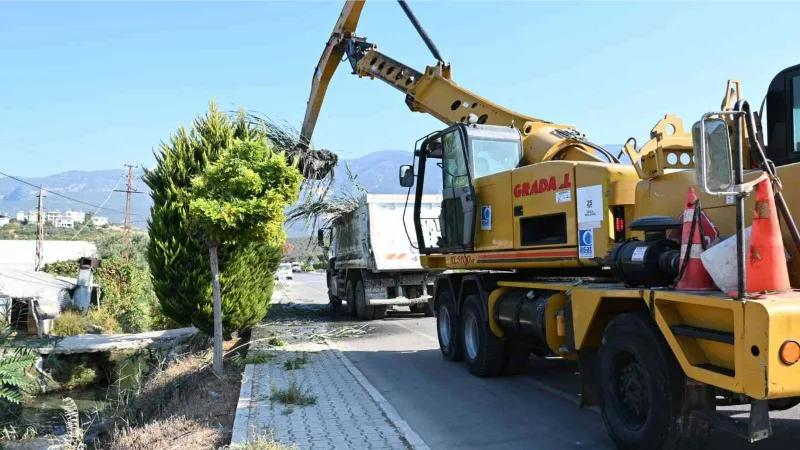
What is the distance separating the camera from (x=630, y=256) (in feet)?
16.3

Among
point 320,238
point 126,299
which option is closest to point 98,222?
point 126,299

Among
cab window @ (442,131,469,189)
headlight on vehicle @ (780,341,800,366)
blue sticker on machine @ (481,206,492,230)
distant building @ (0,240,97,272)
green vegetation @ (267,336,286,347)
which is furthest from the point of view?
distant building @ (0,240,97,272)

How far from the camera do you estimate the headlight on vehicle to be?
353 cm

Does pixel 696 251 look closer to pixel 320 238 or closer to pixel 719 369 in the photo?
pixel 719 369

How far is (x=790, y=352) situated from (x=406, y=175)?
6.17 m

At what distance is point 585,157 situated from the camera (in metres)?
7.79

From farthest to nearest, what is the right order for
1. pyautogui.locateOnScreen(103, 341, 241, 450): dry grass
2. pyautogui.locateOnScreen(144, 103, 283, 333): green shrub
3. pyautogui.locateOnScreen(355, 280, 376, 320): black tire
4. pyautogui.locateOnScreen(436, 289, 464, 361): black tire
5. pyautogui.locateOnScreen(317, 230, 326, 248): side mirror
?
1. pyautogui.locateOnScreen(317, 230, 326, 248): side mirror
2. pyautogui.locateOnScreen(355, 280, 376, 320): black tire
3. pyautogui.locateOnScreen(144, 103, 283, 333): green shrub
4. pyautogui.locateOnScreen(436, 289, 464, 361): black tire
5. pyautogui.locateOnScreen(103, 341, 241, 450): dry grass

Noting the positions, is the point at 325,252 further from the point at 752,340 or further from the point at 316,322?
the point at 752,340

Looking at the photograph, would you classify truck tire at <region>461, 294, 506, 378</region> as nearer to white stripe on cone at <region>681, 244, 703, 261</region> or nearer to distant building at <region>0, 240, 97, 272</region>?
white stripe on cone at <region>681, 244, 703, 261</region>

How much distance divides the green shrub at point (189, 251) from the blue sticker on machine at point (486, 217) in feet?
14.0

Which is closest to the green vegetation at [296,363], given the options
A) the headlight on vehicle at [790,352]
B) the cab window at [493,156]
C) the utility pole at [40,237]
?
the cab window at [493,156]

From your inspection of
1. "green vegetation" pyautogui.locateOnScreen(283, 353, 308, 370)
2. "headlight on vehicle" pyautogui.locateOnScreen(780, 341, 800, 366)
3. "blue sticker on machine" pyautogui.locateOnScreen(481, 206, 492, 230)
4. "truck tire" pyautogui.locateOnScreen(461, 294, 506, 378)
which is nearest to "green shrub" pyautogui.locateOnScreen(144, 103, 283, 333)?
"green vegetation" pyautogui.locateOnScreen(283, 353, 308, 370)

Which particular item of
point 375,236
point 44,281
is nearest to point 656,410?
point 375,236

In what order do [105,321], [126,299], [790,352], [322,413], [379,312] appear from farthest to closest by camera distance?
[126,299] < [105,321] < [379,312] < [322,413] < [790,352]
